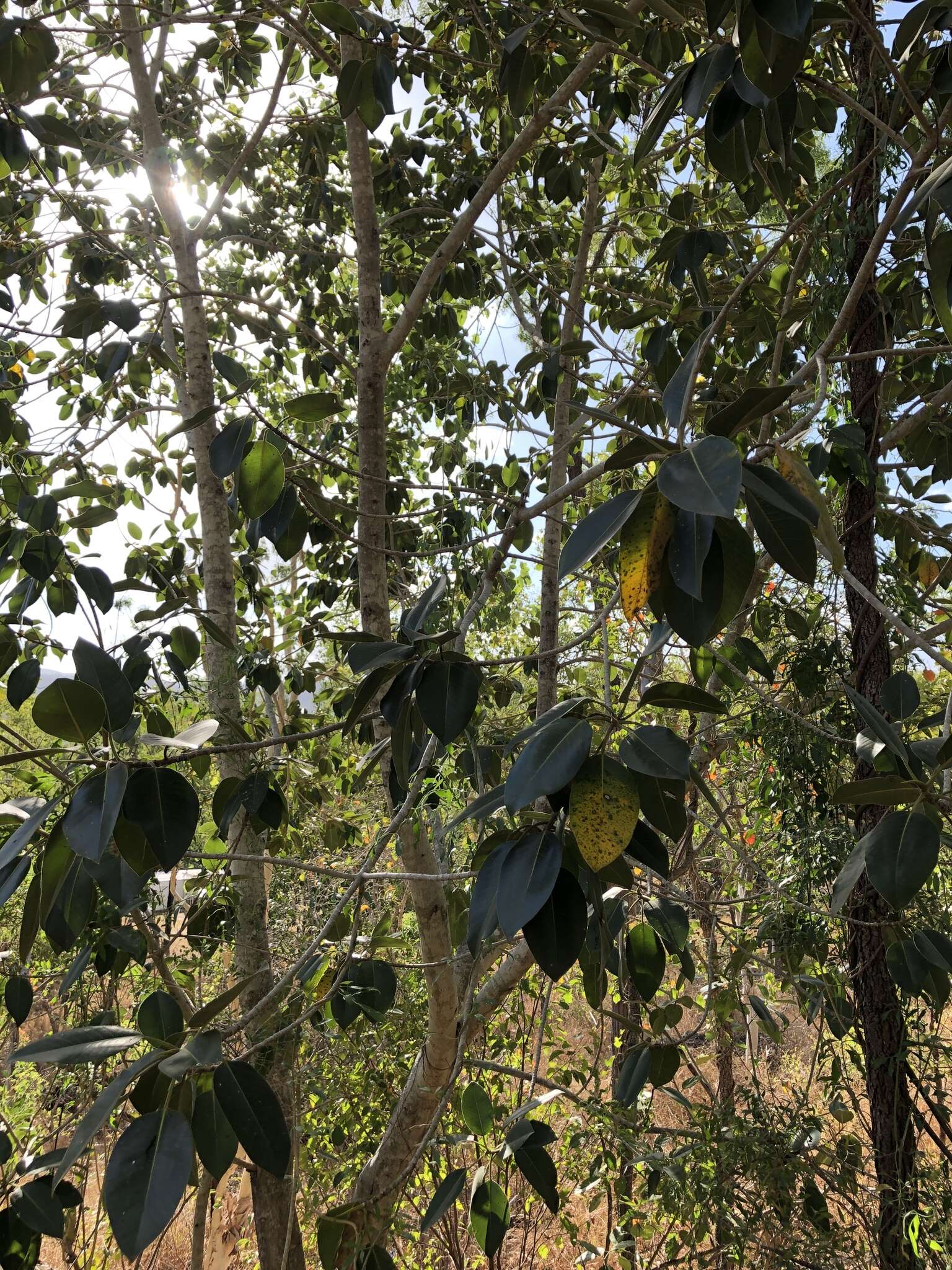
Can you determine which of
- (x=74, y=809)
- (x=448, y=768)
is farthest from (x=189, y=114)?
(x=74, y=809)

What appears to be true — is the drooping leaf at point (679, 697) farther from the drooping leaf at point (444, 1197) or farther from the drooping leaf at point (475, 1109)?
the drooping leaf at point (475, 1109)

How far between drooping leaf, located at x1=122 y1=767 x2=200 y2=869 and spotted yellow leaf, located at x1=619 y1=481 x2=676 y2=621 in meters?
0.43

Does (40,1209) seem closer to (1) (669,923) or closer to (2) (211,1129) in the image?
(2) (211,1129)

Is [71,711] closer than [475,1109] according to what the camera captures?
Yes

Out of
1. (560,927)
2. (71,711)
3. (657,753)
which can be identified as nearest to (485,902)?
(560,927)

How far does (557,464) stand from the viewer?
1.98m

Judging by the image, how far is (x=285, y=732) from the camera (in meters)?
1.96

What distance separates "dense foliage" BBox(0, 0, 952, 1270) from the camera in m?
0.72

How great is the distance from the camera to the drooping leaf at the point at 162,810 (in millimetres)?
773

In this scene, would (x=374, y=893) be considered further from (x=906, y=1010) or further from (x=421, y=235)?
(x=421, y=235)

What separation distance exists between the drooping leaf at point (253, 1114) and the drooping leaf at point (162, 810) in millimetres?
184

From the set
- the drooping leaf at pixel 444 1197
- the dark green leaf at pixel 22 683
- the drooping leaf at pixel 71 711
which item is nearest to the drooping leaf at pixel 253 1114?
the drooping leaf at pixel 71 711

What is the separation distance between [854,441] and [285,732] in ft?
4.31

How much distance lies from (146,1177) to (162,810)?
289 millimetres
